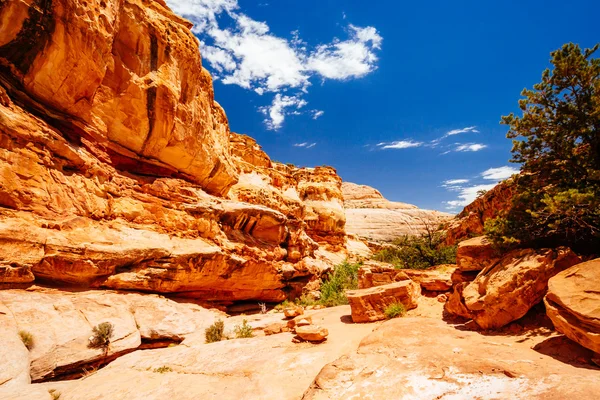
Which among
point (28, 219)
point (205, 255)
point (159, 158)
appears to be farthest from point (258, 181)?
point (28, 219)

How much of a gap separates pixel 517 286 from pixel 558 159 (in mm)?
4915

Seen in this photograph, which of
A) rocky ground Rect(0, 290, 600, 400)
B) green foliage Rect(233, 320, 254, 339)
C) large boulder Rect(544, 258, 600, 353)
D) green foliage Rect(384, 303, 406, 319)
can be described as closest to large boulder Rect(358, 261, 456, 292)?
rocky ground Rect(0, 290, 600, 400)

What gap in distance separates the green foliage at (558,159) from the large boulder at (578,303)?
1.62 metres

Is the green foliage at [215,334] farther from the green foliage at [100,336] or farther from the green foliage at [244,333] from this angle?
the green foliage at [100,336]

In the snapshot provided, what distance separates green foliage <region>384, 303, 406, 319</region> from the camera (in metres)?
9.35

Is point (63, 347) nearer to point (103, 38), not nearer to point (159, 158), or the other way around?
point (159, 158)

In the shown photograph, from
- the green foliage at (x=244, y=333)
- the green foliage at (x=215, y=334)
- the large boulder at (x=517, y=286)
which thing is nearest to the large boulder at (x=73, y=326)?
the green foliage at (x=215, y=334)

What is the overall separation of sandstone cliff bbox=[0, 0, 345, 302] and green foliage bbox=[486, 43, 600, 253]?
14.0 m

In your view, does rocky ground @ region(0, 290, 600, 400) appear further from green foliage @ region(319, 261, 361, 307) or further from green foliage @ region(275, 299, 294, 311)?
green foliage @ region(275, 299, 294, 311)

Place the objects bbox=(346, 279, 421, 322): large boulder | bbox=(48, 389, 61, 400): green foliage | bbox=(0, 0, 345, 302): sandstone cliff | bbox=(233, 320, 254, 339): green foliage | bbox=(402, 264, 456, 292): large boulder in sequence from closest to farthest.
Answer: bbox=(48, 389, 61, 400): green foliage < bbox=(346, 279, 421, 322): large boulder < bbox=(233, 320, 254, 339): green foliage < bbox=(0, 0, 345, 302): sandstone cliff < bbox=(402, 264, 456, 292): large boulder

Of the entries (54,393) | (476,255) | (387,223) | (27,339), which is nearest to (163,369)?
(54,393)

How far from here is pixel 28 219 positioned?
10.3 metres

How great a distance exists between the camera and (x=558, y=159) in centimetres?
873

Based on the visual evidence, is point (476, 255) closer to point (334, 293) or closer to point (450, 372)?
point (450, 372)
